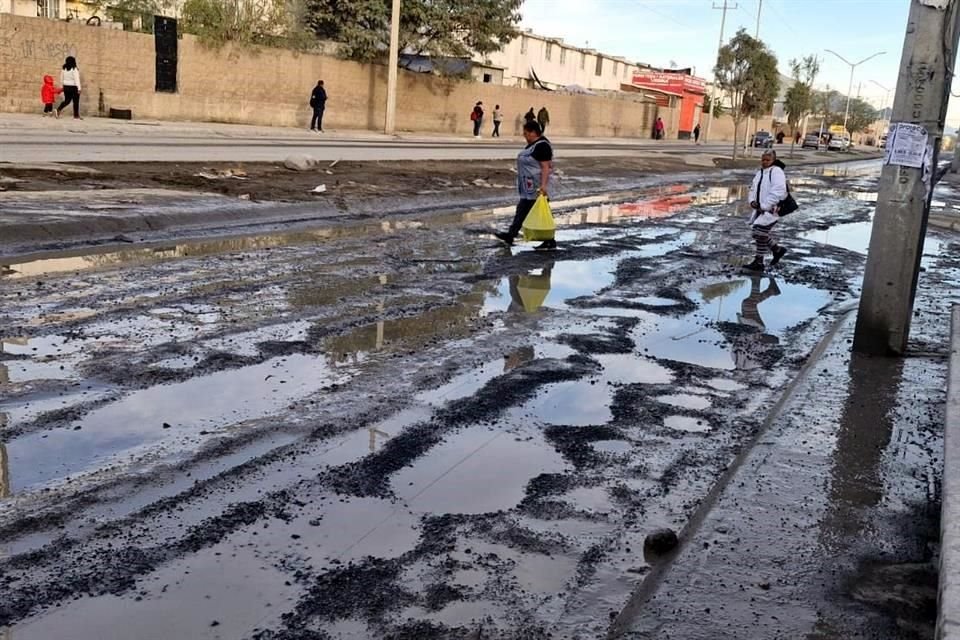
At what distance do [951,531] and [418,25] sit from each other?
141ft

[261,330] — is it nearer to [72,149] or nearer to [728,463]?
[728,463]

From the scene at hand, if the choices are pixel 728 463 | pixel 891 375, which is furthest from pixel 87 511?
pixel 891 375

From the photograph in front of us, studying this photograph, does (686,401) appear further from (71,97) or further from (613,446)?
(71,97)

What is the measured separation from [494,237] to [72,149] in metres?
10.7

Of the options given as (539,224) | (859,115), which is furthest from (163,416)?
(859,115)

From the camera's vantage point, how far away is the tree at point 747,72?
45.1 metres

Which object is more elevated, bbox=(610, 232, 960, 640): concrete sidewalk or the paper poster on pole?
the paper poster on pole

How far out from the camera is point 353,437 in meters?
4.86

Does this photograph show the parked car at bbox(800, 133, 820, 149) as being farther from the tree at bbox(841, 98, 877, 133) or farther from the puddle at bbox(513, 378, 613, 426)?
the puddle at bbox(513, 378, 613, 426)

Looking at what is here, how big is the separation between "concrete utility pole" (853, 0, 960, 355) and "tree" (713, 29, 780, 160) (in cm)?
3901

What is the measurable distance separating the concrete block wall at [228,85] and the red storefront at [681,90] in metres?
35.3

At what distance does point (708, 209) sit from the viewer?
20078 millimetres

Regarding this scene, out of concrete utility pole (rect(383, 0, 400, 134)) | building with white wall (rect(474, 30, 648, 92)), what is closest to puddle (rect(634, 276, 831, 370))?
concrete utility pole (rect(383, 0, 400, 134))

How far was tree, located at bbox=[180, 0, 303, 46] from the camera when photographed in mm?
35938
